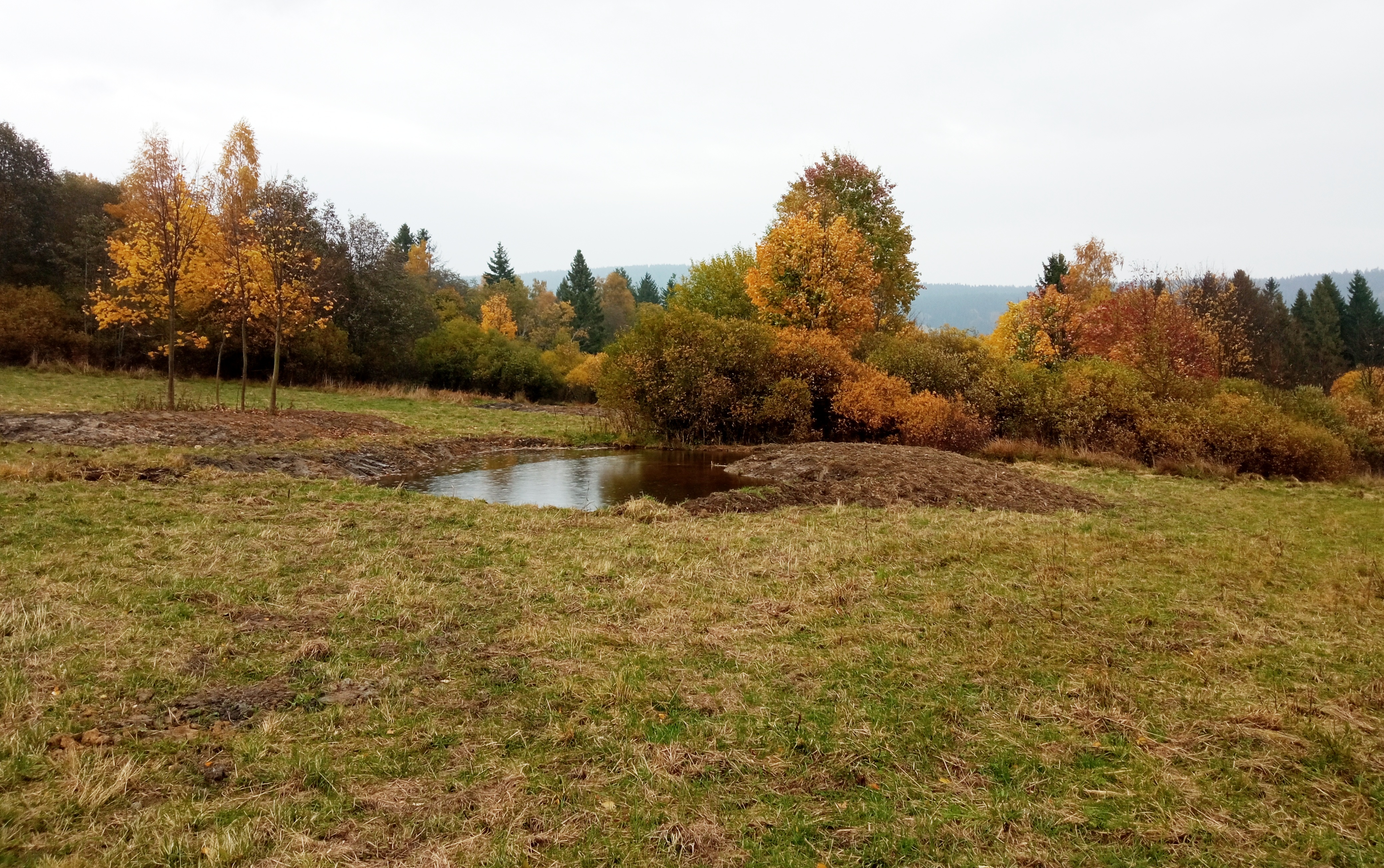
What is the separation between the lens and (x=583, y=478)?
55.1ft

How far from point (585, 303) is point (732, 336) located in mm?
58286

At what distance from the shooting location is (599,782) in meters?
3.89

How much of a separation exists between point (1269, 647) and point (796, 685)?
3.96 metres

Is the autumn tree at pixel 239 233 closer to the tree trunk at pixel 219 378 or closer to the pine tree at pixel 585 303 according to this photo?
the tree trunk at pixel 219 378

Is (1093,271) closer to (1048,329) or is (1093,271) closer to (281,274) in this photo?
(1048,329)

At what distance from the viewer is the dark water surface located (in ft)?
46.3

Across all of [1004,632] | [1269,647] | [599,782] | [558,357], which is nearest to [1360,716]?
[1269,647]

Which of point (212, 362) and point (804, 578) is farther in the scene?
point (212, 362)

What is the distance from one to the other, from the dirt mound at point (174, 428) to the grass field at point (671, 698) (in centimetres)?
552

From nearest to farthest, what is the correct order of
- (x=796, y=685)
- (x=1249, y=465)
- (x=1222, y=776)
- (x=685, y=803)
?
(x=685, y=803) < (x=1222, y=776) < (x=796, y=685) < (x=1249, y=465)

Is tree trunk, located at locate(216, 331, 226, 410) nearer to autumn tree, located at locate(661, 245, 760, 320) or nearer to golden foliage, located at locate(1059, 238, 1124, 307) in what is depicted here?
autumn tree, located at locate(661, 245, 760, 320)

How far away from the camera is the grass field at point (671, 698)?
3.43 metres

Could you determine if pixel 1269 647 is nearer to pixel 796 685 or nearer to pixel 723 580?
pixel 796 685

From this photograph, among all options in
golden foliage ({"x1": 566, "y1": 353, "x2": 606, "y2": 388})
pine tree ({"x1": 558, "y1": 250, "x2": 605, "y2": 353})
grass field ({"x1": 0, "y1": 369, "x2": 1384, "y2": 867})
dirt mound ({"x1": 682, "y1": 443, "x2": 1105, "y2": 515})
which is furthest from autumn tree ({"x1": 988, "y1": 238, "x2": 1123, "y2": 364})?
pine tree ({"x1": 558, "y1": 250, "x2": 605, "y2": 353})
